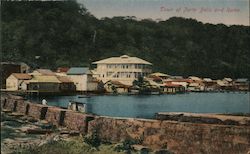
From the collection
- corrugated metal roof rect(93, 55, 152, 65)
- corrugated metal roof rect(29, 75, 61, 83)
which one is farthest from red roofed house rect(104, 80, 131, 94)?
corrugated metal roof rect(29, 75, 61, 83)

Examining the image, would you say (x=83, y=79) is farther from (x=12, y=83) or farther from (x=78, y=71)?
(x=12, y=83)

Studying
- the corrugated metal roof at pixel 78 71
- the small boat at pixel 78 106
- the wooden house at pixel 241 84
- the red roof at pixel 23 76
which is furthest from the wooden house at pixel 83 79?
the wooden house at pixel 241 84

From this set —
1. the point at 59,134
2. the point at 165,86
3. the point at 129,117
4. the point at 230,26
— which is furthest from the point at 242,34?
the point at 59,134

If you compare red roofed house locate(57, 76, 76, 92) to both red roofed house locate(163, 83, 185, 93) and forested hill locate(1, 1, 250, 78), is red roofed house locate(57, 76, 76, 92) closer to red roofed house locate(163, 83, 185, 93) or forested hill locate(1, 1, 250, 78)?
forested hill locate(1, 1, 250, 78)

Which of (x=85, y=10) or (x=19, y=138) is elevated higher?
(x=85, y=10)

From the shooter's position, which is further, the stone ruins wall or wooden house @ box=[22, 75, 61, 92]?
wooden house @ box=[22, 75, 61, 92]

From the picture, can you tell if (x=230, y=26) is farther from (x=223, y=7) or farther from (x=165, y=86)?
(x=165, y=86)
